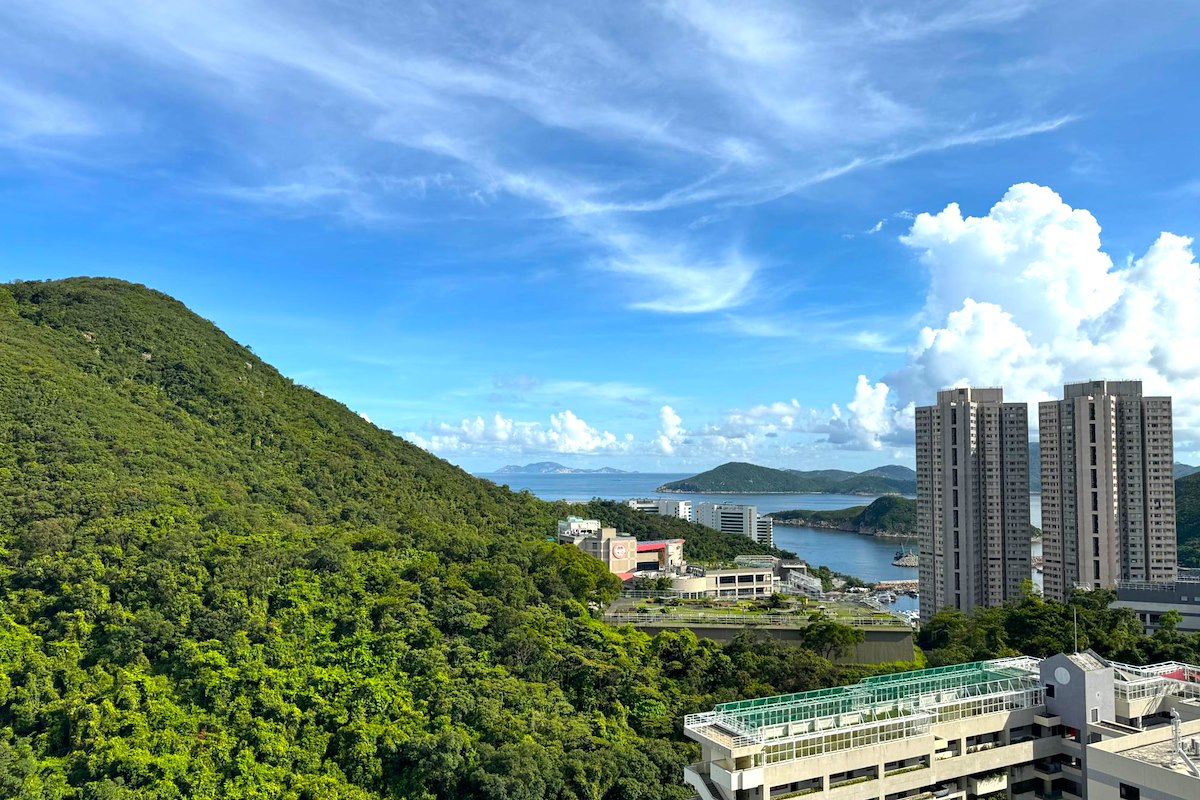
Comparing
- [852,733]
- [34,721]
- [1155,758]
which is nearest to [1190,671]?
[1155,758]

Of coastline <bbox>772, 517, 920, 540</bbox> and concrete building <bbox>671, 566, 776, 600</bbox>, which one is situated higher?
concrete building <bbox>671, 566, 776, 600</bbox>

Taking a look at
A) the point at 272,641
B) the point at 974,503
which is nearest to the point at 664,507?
the point at 974,503

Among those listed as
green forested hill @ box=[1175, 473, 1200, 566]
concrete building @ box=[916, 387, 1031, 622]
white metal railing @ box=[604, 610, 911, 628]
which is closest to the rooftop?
white metal railing @ box=[604, 610, 911, 628]

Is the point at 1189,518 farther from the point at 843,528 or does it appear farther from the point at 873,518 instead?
the point at 843,528

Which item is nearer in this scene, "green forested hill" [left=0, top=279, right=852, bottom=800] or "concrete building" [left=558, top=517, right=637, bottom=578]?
"green forested hill" [left=0, top=279, right=852, bottom=800]

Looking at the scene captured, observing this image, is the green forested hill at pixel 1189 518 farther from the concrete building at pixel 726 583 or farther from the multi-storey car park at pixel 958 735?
the multi-storey car park at pixel 958 735

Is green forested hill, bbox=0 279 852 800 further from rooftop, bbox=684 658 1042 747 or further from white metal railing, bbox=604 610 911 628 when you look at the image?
rooftop, bbox=684 658 1042 747

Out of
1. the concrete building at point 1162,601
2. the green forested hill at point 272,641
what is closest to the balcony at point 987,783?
the green forested hill at point 272,641
